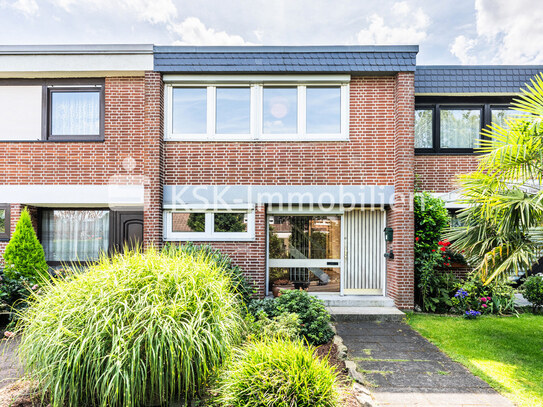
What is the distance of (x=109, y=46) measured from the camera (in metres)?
7.55

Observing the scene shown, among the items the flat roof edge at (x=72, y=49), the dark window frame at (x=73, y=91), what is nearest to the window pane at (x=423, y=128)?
the flat roof edge at (x=72, y=49)

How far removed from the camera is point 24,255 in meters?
6.97

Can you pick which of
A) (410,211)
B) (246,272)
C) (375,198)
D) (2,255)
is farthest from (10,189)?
(410,211)

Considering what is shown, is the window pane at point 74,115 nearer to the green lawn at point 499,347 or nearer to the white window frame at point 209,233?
the white window frame at point 209,233

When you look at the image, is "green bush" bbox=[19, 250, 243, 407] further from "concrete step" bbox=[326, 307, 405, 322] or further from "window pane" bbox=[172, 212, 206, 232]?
"window pane" bbox=[172, 212, 206, 232]

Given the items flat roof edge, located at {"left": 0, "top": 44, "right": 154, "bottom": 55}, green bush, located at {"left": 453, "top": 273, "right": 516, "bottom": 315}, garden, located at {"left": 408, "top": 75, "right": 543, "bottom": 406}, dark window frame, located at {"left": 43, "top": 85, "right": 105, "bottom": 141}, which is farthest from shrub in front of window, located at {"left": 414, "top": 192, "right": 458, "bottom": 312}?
dark window frame, located at {"left": 43, "top": 85, "right": 105, "bottom": 141}

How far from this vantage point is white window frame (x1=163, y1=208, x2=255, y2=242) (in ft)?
25.4

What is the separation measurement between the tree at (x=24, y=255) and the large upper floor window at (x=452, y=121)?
9.31 m

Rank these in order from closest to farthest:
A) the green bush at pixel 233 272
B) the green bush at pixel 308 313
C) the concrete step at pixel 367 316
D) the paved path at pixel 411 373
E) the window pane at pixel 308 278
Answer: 1. the paved path at pixel 411 373
2. the green bush at pixel 308 313
3. the green bush at pixel 233 272
4. the concrete step at pixel 367 316
5. the window pane at pixel 308 278

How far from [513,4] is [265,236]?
29.8 feet

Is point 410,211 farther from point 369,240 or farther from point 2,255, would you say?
point 2,255

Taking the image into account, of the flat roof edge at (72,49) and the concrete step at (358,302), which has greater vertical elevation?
the flat roof edge at (72,49)

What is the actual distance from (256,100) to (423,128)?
4.44m

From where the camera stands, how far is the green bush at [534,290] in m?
7.35
